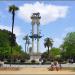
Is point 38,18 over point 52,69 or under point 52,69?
over

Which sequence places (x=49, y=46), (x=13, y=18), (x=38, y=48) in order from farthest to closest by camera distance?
(x=49, y=46), (x=38, y=48), (x=13, y=18)

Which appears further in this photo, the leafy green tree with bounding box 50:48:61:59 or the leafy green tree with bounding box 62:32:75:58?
the leafy green tree with bounding box 50:48:61:59

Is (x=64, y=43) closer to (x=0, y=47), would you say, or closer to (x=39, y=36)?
(x=39, y=36)

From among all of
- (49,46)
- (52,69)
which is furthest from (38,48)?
(52,69)

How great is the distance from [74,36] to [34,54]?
13.5 metres

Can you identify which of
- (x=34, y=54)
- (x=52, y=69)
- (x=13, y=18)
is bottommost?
(x=52, y=69)

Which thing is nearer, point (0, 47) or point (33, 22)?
point (0, 47)

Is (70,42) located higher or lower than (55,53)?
lower

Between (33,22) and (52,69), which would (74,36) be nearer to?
(33,22)

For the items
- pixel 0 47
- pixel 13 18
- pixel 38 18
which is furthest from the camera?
pixel 38 18

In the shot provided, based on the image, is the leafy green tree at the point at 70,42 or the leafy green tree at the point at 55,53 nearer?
the leafy green tree at the point at 70,42

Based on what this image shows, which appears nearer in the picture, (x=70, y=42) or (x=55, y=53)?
(x=70, y=42)

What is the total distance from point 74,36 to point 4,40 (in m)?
19.2

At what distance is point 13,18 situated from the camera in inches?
2904
